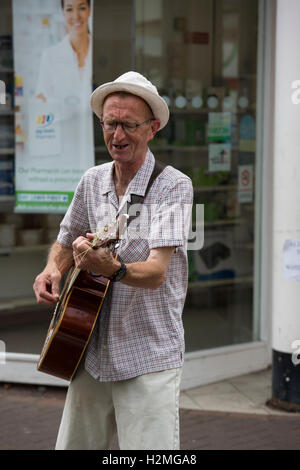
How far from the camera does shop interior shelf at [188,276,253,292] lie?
20.3ft

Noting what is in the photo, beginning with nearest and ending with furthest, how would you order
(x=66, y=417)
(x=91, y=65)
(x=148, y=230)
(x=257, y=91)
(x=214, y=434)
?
(x=148, y=230)
(x=66, y=417)
(x=214, y=434)
(x=91, y=65)
(x=257, y=91)

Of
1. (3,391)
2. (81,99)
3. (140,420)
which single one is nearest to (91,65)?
(81,99)

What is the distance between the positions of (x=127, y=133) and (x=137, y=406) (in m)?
1.06

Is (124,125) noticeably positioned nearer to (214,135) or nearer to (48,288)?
(48,288)

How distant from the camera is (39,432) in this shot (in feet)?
15.7

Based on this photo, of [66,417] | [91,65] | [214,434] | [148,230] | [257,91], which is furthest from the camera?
[257,91]

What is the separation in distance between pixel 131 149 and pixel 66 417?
1.15m

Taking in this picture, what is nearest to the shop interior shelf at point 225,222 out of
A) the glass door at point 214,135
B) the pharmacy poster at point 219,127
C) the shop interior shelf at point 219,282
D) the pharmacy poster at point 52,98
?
the glass door at point 214,135

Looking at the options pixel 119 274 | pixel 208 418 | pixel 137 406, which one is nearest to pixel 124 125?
pixel 119 274

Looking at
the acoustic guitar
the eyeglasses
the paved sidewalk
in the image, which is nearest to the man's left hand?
the acoustic guitar

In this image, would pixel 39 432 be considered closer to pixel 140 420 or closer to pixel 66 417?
pixel 66 417

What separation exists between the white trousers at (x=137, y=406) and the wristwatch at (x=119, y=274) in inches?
18.6

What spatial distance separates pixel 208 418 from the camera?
5090mm

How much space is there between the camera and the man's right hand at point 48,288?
3025 millimetres
